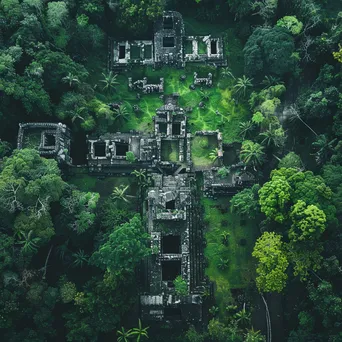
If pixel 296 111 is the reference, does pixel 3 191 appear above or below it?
below

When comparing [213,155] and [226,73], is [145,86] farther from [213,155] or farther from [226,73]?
[213,155]

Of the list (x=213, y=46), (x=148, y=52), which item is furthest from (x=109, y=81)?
(x=213, y=46)

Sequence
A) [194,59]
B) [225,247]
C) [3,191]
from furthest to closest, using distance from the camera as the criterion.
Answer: [194,59] → [225,247] → [3,191]

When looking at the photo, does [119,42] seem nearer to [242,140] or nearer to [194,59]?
[194,59]

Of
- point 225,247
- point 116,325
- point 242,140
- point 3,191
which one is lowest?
point 116,325

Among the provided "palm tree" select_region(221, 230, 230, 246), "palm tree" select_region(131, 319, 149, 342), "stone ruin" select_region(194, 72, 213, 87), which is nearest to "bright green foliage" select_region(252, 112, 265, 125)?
"stone ruin" select_region(194, 72, 213, 87)

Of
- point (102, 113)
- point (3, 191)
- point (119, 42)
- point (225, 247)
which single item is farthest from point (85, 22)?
point (225, 247)

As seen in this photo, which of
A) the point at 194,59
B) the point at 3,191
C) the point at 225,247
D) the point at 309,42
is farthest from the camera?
the point at 194,59
